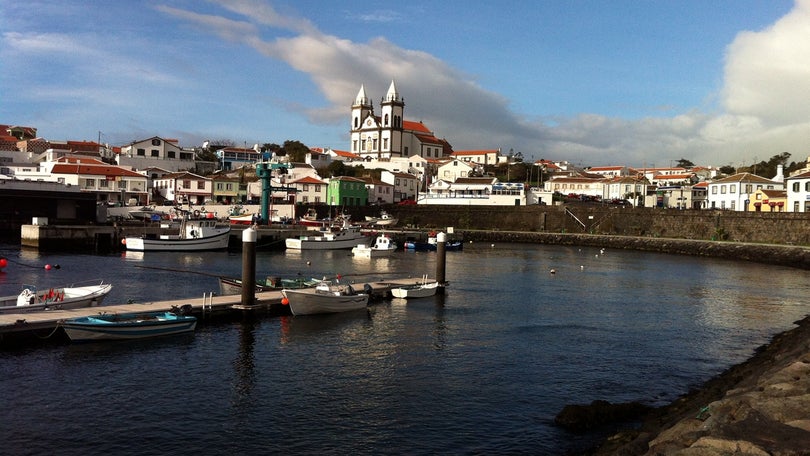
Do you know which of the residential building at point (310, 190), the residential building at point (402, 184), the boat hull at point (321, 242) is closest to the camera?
the boat hull at point (321, 242)

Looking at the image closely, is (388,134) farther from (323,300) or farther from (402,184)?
(323,300)

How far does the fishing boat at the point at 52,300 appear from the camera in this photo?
22.1 meters

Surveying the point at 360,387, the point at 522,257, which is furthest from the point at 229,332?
the point at 522,257

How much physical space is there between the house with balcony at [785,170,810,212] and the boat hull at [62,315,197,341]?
71.4 m

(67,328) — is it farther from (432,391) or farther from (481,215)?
(481,215)

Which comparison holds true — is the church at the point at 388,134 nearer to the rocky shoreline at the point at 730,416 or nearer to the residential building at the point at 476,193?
the residential building at the point at 476,193

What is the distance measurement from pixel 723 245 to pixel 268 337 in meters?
56.4

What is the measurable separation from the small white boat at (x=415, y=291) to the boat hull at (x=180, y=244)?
3050cm

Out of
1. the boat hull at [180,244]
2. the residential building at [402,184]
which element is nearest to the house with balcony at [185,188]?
the boat hull at [180,244]

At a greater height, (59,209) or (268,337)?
(59,209)

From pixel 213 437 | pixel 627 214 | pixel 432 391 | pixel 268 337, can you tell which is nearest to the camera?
pixel 213 437

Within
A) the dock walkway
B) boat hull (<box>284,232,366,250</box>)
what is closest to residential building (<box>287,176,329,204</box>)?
boat hull (<box>284,232,366,250</box>)

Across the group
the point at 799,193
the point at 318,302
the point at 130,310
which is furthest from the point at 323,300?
the point at 799,193

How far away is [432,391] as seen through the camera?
16.9 m
